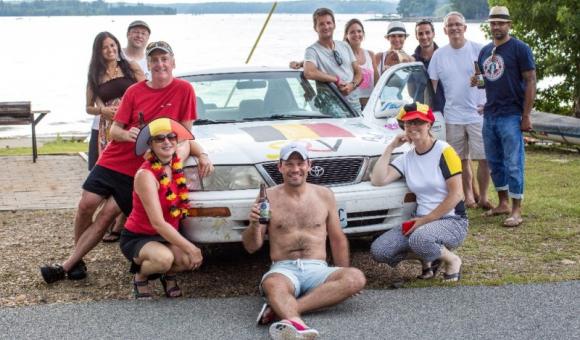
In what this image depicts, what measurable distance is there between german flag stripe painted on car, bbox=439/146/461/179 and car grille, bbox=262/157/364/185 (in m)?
0.57

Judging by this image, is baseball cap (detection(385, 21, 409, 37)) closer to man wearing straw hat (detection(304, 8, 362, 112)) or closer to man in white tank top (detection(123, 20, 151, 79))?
man wearing straw hat (detection(304, 8, 362, 112))

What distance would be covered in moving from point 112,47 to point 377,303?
3126 millimetres

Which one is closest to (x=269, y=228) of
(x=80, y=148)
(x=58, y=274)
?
(x=58, y=274)

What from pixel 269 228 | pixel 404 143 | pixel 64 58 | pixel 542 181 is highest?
pixel 404 143

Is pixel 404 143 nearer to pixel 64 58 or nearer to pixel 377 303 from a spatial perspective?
pixel 377 303

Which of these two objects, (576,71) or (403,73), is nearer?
(403,73)

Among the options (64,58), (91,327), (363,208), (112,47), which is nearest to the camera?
(91,327)

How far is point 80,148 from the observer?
17.5 metres

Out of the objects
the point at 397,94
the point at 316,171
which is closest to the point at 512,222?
the point at 397,94

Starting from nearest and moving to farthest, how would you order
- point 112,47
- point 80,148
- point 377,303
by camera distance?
point 377,303 → point 112,47 → point 80,148

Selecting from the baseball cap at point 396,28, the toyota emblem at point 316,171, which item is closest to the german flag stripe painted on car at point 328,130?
the toyota emblem at point 316,171

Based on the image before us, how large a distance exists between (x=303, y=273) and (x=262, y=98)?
92.6 inches

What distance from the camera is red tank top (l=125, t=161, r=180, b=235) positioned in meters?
6.10

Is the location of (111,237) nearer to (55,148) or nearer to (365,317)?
(365,317)
